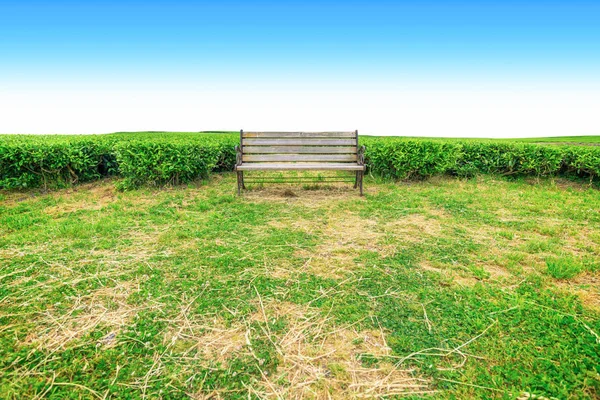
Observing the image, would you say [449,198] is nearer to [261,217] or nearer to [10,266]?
[261,217]

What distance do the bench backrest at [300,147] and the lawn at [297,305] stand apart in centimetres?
218

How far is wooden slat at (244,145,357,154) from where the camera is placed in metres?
7.18

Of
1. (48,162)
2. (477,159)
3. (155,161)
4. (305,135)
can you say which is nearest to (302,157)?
(305,135)

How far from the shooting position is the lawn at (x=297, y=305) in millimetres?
2115

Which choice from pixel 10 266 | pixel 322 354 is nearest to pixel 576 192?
pixel 322 354

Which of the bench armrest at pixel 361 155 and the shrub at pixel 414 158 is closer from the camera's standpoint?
the bench armrest at pixel 361 155

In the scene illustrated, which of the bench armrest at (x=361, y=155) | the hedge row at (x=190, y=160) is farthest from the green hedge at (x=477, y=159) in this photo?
the bench armrest at (x=361, y=155)

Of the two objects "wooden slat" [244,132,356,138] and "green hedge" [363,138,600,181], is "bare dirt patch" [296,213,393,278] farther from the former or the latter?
"green hedge" [363,138,600,181]

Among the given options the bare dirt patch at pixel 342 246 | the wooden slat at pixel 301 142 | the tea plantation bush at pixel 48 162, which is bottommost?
the bare dirt patch at pixel 342 246

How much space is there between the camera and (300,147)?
23.9ft

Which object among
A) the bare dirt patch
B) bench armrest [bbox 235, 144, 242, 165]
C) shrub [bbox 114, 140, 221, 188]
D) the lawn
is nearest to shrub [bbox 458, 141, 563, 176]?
Answer: the lawn

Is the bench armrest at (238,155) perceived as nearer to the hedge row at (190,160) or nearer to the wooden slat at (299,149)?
the wooden slat at (299,149)

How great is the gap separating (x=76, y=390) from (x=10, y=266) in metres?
A: 2.33

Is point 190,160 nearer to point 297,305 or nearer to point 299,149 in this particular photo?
point 299,149
